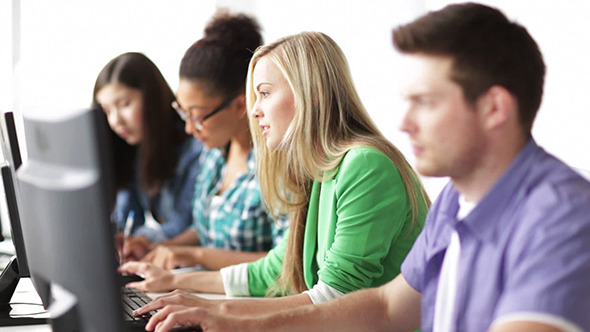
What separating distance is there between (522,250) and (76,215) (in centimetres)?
55

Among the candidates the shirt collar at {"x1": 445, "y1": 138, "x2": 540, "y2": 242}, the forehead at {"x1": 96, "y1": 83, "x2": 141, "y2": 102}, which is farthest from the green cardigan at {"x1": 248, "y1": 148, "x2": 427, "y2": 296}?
the forehead at {"x1": 96, "y1": 83, "x2": 141, "y2": 102}

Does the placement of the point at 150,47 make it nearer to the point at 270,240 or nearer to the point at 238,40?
the point at 238,40

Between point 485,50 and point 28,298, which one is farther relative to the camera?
point 28,298

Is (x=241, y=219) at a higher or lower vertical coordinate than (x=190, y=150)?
lower

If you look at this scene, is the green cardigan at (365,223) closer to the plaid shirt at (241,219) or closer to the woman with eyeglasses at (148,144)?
the plaid shirt at (241,219)

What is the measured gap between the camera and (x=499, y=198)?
98 cm

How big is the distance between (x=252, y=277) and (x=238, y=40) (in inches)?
40.3

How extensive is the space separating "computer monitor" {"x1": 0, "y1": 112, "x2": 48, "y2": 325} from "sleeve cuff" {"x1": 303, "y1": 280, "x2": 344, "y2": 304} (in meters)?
0.56

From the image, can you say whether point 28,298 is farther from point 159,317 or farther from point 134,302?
point 159,317

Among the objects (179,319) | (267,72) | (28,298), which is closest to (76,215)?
(179,319)

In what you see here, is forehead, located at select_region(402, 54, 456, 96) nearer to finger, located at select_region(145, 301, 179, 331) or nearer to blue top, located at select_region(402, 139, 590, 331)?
blue top, located at select_region(402, 139, 590, 331)

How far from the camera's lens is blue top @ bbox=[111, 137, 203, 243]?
270cm

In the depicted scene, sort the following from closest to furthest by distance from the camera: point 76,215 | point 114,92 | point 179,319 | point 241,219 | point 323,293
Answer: point 76,215, point 179,319, point 323,293, point 241,219, point 114,92

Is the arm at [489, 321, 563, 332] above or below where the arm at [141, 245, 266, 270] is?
above
